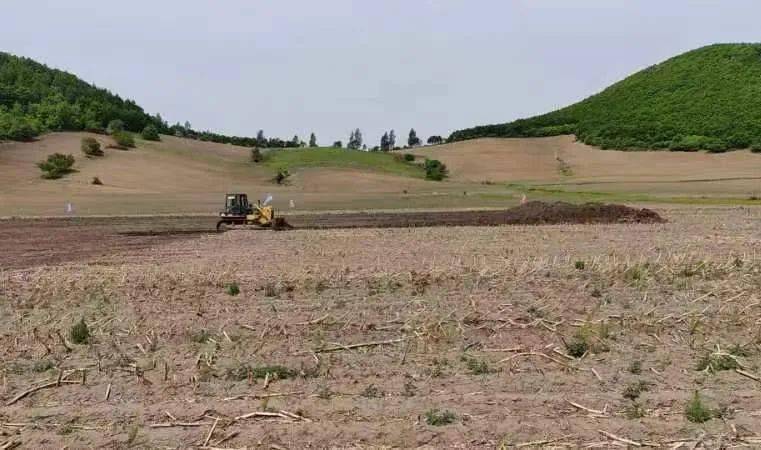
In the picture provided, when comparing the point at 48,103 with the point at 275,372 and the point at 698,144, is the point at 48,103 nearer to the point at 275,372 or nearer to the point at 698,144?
the point at 698,144

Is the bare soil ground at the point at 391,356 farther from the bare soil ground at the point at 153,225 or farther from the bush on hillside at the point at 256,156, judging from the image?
the bush on hillside at the point at 256,156

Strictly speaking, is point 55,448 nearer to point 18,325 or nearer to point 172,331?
point 172,331

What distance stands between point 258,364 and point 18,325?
15.7ft

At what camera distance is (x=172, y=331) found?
36.2ft

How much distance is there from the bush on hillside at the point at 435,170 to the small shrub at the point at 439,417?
94.5 m

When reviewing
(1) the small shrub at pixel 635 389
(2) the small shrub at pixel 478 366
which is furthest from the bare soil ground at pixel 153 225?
(1) the small shrub at pixel 635 389

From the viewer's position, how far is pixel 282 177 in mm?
94625

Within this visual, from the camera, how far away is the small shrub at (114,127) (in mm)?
116500

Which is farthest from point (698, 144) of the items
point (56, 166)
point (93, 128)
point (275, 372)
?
point (275, 372)

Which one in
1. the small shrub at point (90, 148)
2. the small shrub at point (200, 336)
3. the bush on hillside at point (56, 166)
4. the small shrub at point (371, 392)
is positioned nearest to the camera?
the small shrub at point (371, 392)

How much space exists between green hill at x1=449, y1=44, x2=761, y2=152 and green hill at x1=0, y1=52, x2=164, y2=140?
68089 millimetres

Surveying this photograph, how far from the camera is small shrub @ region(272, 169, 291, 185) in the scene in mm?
93037

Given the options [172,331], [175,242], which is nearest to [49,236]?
[175,242]

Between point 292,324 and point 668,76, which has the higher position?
point 668,76
